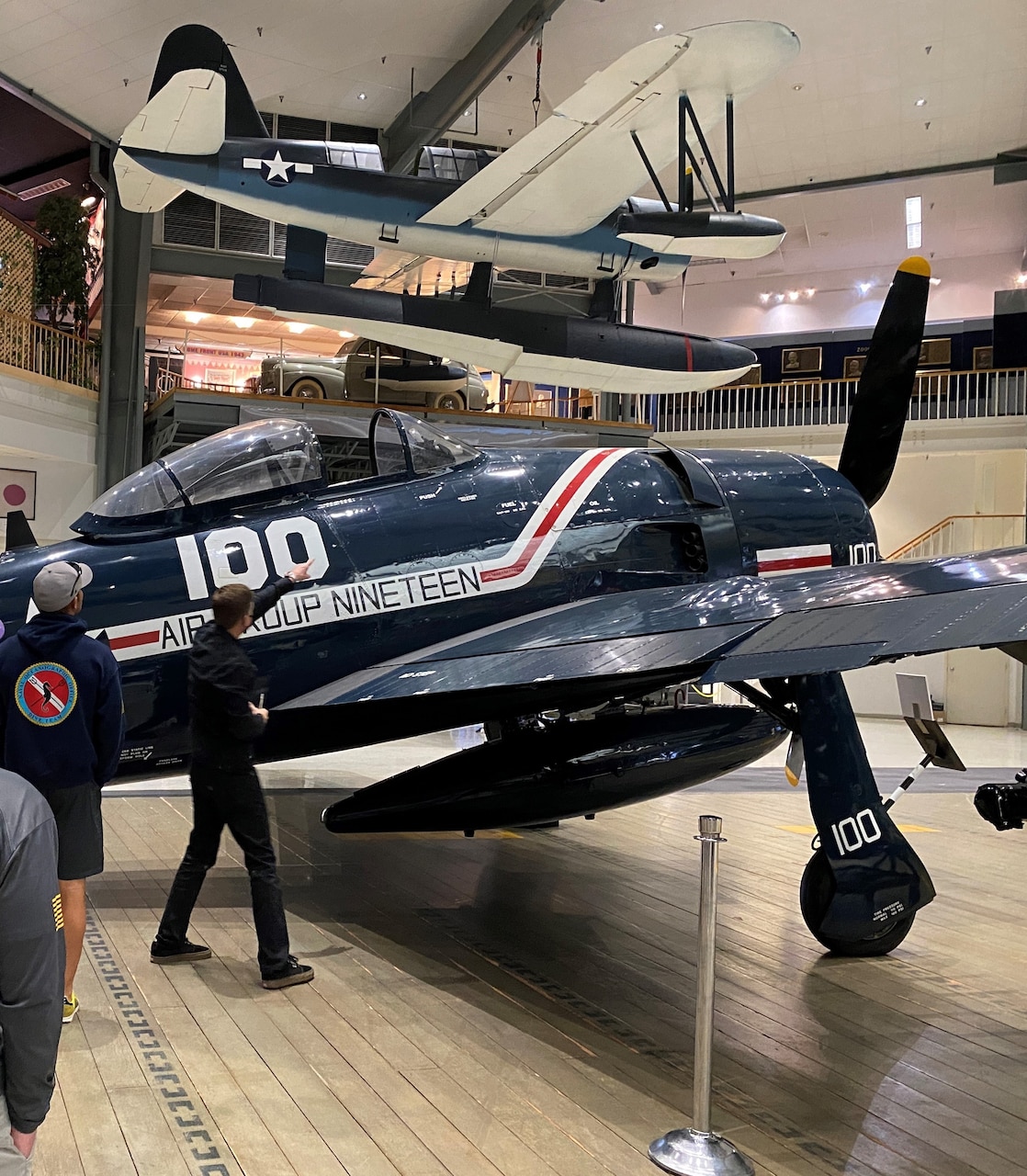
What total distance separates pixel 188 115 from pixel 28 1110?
9336mm

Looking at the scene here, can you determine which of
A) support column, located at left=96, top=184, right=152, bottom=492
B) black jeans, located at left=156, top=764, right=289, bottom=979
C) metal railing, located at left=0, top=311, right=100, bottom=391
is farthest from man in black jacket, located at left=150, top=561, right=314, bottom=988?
support column, located at left=96, top=184, right=152, bottom=492

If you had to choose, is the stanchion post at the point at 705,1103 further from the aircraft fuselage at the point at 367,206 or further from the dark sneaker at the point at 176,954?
the aircraft fuselage at the point at 367,206

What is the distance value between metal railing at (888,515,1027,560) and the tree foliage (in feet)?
49.6

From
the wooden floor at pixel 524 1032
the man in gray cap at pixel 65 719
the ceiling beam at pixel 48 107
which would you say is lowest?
the wooden floor at pixel 524 1032

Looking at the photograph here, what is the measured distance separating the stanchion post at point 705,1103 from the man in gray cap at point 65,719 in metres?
2.00

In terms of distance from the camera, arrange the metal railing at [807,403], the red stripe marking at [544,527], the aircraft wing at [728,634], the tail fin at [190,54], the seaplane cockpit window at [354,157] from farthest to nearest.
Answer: the metal railing at [807,403] < the seaplane cockpit window at [354,157] < the tail fin at [190,54] < the red stripe marking at [544,527] < the aircraft wing at [728,634]

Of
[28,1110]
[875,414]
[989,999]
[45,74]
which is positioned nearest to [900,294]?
[875,414]

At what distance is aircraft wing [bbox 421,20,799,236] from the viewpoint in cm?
837

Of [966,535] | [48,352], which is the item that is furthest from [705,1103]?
[966,535]

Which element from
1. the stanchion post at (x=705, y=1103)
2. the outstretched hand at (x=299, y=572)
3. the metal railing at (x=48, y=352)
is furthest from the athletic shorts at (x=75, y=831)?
the metal railing at (x=48, y=352)

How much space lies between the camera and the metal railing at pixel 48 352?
15.2 meters

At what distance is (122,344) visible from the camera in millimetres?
16906

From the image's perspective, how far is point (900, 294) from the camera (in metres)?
5.95

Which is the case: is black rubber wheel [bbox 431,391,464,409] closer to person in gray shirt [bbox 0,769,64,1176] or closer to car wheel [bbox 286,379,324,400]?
car wheel [bbox 286,379,324,400]
